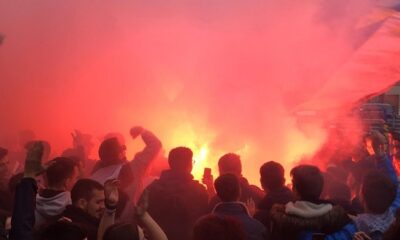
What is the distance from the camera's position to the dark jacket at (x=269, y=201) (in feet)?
12.7

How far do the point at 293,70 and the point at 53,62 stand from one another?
4026mm

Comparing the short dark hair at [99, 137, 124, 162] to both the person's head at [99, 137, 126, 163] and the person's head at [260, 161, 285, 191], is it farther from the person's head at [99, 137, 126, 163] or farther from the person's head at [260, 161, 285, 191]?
the person's head at [260, 161, 285, 191]

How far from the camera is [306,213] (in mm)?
3186

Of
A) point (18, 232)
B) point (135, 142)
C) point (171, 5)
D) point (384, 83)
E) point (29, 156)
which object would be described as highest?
point (171, 5)

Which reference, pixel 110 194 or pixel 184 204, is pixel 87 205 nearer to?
pixel 110 194

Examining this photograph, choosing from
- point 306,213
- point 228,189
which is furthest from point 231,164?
point 306,213

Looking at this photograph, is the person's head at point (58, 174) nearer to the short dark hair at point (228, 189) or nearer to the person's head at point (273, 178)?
the short dark hair at point (228, 189)

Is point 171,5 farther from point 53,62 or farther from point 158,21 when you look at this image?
point 53,62

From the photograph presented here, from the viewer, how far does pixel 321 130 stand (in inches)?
332

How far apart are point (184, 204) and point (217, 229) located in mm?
1218

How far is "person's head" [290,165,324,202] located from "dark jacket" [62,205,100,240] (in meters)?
1.26

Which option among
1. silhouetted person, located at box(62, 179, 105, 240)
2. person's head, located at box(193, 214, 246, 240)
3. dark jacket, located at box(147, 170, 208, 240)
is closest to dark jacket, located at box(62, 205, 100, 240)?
silhouetted person, located at box(62, 179, 105, 240)

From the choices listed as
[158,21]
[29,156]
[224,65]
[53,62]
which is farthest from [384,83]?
[29,156]

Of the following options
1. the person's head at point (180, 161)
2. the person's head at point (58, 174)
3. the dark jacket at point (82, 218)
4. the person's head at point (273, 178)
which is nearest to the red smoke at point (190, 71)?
the person's head at point (180, 161)
